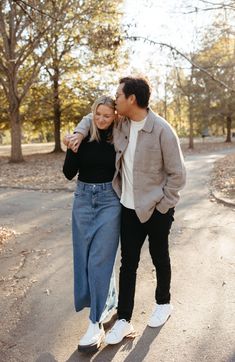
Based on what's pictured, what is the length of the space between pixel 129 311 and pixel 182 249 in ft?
8.27

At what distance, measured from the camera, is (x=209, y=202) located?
9430 millimetres

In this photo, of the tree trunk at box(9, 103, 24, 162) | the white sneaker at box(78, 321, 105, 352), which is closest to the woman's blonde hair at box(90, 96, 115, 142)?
the white sneaker at box(78, 321, 105, 352)

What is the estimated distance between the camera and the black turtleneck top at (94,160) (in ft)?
10.8

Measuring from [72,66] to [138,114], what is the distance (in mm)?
24055

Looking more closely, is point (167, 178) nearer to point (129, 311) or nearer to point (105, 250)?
point (105, 250)

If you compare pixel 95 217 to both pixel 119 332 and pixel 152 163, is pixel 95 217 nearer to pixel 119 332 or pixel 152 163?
pixel 152 163

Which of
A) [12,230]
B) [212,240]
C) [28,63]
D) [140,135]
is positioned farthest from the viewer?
[28,63]

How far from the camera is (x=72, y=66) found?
86.1 ft

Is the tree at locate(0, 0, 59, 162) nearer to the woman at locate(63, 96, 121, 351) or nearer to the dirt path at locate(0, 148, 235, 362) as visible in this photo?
the dirt path at locate(0, 148, 235, 362)

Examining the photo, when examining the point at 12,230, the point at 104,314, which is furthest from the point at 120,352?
the point at 12,230

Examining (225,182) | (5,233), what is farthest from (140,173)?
(225,182)

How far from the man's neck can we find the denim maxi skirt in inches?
20.9

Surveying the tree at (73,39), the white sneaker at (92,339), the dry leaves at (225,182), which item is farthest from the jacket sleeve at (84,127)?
the tree at (73,39)

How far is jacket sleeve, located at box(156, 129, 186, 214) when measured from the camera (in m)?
3.22
